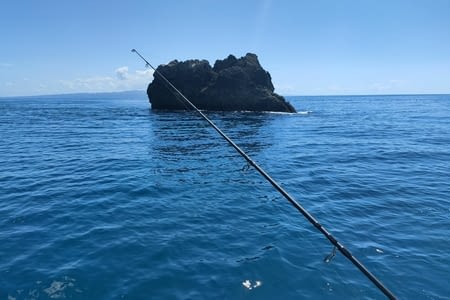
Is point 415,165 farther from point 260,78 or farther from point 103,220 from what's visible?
point 260,78

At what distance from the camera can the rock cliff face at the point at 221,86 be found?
63188 millimetres

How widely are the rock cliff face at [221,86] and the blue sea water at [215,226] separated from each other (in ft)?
140

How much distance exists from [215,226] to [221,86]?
5465cm

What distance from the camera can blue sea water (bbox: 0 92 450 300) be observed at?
7621 mm

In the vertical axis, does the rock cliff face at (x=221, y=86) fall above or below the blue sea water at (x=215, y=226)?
above

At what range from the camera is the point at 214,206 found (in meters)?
12.6

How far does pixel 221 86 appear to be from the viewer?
6353 centimetres

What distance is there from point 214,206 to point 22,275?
6.40 meters

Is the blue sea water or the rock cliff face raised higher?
the rock cliff face

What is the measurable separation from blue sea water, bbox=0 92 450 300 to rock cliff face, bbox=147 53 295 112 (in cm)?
4276

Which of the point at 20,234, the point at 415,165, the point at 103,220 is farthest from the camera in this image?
the point at 415,165

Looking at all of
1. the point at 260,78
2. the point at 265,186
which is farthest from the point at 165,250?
the point at 260,78

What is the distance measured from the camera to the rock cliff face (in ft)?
207

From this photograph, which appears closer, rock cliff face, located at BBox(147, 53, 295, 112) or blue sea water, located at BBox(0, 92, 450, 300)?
blue sea water, located at BBox(0, 92, 450, 300)
